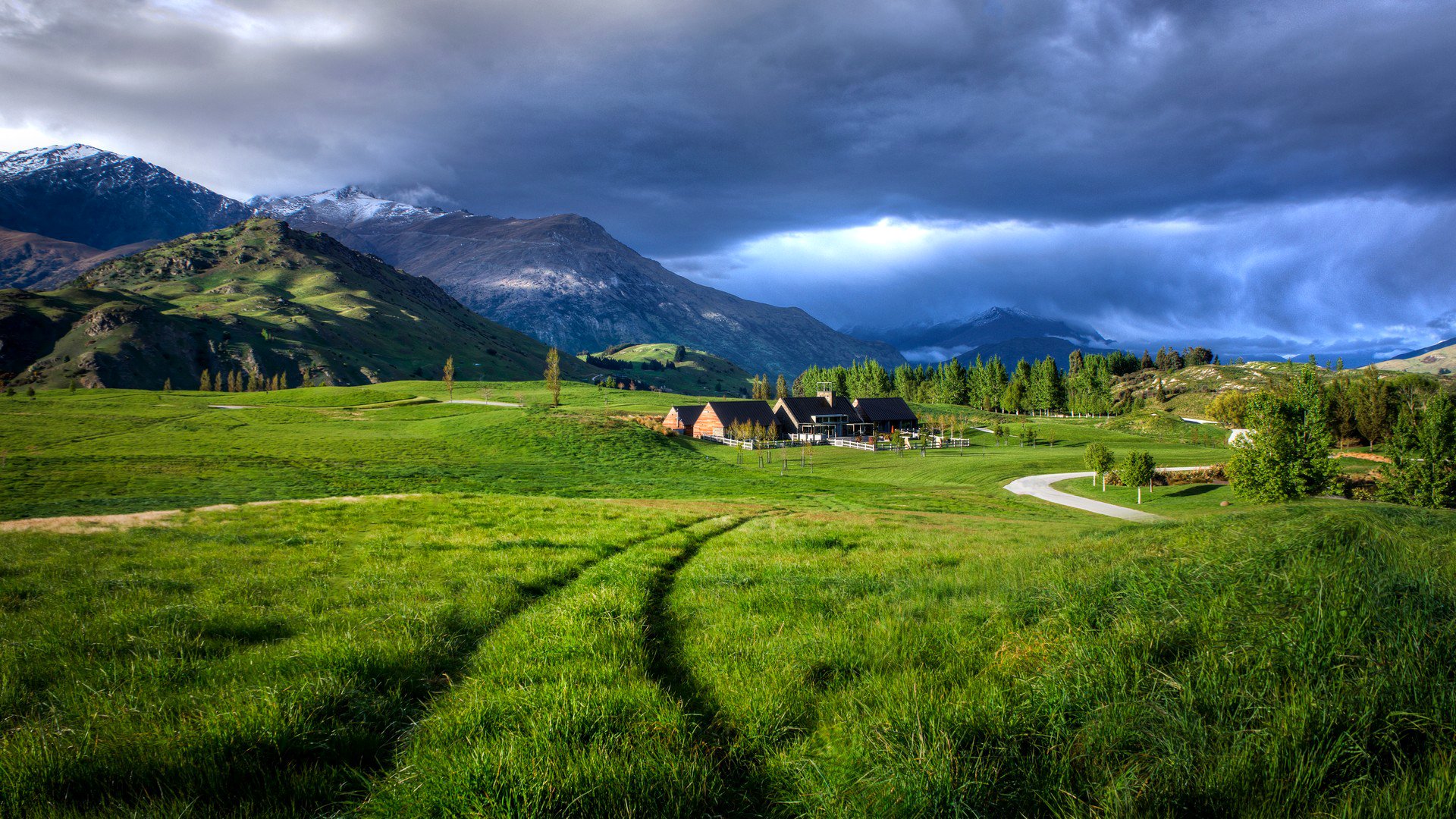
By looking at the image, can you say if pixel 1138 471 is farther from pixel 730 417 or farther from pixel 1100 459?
pixel 730 417

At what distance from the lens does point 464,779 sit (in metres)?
3.69

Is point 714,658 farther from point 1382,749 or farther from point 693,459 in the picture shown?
point 693,459

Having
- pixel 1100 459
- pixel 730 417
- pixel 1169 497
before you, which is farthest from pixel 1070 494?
pixel 730 417

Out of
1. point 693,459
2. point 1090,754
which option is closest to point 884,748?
point 1090,754

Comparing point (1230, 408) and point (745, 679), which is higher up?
point (1230, 408)

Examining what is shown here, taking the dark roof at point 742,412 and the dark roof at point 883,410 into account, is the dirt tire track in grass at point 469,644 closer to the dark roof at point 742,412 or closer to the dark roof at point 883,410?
the dark roof at point 742,412

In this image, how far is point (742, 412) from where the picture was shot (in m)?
103

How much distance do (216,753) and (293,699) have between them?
0.73 meters

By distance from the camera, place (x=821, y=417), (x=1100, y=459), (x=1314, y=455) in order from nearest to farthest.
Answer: (x=1314, y=455), (x=1100, y=459), (x=821, y=417)

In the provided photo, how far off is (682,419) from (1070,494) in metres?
63.9

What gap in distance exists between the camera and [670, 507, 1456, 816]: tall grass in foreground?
3.46 metres

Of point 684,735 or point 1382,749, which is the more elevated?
point 1382,749

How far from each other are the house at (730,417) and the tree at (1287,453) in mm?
61622

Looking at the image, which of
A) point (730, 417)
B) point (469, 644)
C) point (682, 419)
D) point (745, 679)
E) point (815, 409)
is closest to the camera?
point (745, 679)
